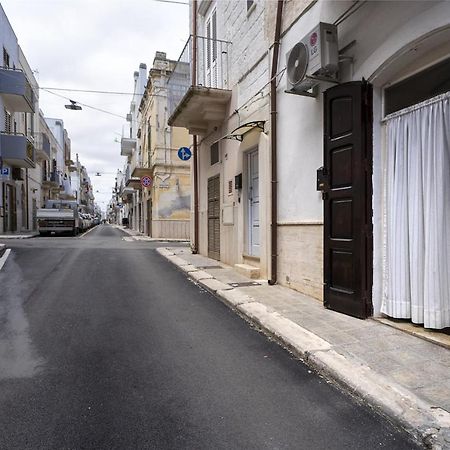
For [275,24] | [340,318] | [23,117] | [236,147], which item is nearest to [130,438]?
[340,318]

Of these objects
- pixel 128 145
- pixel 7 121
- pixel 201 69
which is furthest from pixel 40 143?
pixel 201 69

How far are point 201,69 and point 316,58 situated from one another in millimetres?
7230

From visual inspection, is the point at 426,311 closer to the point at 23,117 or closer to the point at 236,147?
the point at 236,147

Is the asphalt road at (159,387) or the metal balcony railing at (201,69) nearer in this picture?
the asphalt road at (159,387)

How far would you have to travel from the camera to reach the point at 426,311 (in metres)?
3.91

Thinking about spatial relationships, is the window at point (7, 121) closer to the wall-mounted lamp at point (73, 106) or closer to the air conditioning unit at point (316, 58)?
the wall-mounted lamp at point (73, 106)

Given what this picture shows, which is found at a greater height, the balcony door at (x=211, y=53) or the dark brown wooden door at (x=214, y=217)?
the balcony door at (x=211, y=53)

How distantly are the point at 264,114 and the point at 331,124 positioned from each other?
246 centimetres

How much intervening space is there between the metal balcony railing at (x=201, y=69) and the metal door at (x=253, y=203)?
2.51m

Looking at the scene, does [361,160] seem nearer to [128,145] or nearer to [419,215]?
[419,215]

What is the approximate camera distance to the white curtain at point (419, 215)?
3802 mm

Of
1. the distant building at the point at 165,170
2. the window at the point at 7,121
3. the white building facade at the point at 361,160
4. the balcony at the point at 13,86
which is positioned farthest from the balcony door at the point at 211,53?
the window at the point at 7,121

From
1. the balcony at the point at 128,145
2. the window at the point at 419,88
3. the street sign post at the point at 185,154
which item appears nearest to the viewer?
the window at the point at 419,88

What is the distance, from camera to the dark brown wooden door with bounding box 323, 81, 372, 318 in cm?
455
